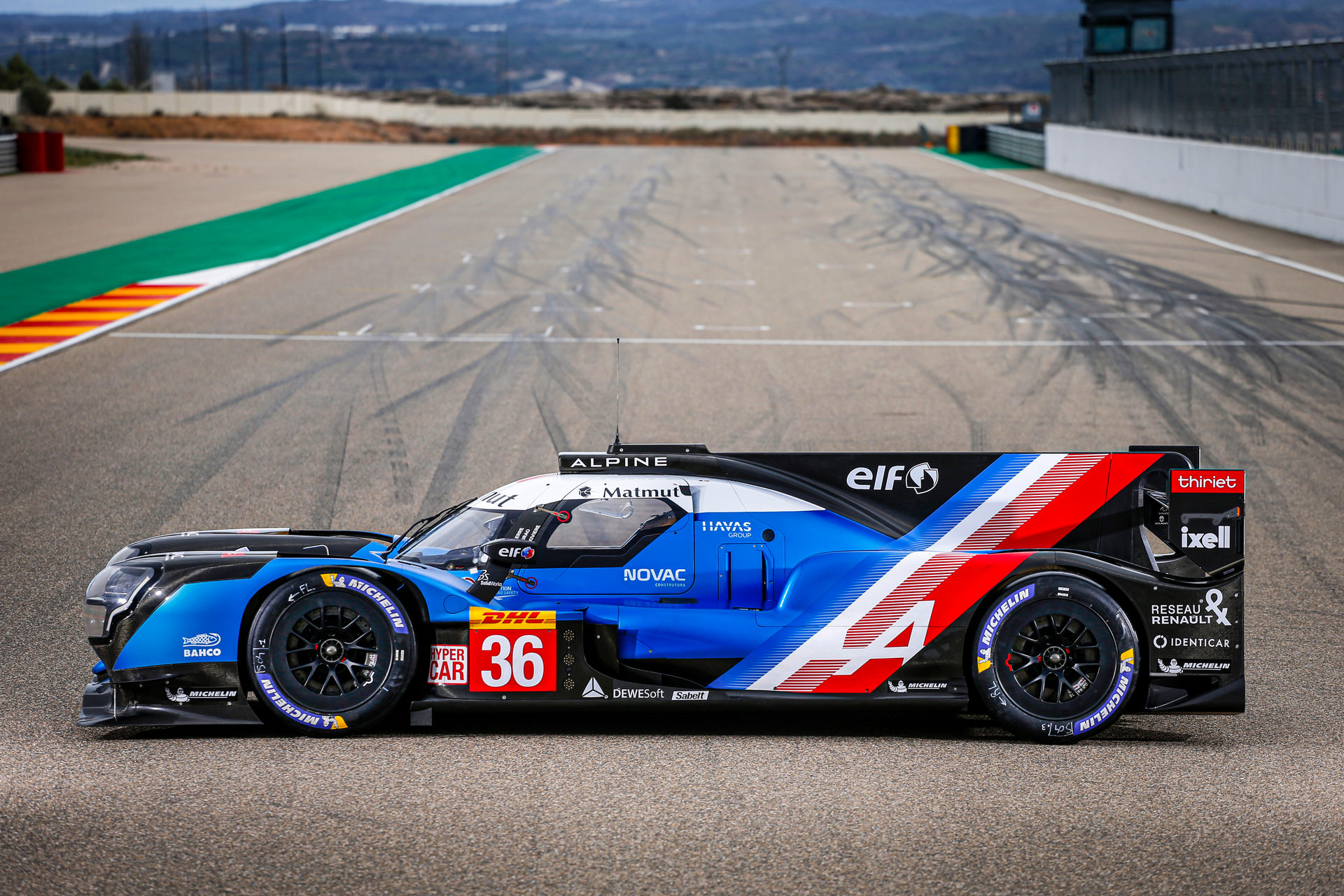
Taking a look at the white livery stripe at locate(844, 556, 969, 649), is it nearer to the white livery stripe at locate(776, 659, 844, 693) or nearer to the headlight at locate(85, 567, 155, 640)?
the white livery stripe at locate(776, 659, 844, 693)

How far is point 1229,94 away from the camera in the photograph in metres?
30.8

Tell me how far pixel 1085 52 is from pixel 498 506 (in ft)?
168

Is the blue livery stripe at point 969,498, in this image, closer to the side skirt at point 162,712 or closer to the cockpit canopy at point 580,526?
the cockpit canopy at point 580,526

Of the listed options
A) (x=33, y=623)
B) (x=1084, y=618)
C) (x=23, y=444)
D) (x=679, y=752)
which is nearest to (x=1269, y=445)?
(x=1084, y=618)

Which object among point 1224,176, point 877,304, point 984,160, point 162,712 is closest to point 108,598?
point 162,712

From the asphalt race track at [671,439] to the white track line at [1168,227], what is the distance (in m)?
0.50

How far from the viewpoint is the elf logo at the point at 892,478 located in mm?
6383

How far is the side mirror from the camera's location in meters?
6.23

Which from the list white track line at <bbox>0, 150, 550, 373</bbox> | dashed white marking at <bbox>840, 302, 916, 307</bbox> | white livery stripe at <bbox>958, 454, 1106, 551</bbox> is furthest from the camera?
dashed white marking at <bbox>840, 302, 916, 307</bbox>

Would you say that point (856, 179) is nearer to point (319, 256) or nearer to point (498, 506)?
point (319, 256)

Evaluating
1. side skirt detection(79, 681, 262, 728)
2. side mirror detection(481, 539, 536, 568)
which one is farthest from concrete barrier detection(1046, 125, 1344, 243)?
side skirt detection(79, 681, 262, 728)

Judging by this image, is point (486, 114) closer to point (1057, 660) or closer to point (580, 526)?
point (580, 526)

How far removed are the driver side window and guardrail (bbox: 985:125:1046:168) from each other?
4382cm

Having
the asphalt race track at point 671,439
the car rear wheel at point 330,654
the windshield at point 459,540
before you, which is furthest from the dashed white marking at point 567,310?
the car rear wheel at point 330,654
